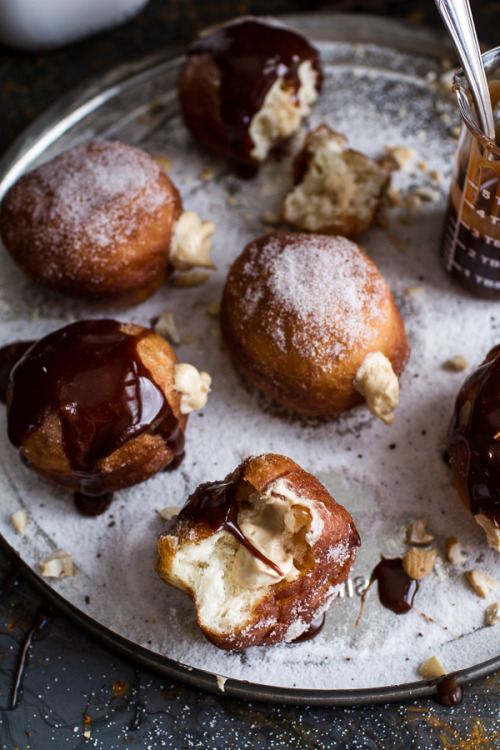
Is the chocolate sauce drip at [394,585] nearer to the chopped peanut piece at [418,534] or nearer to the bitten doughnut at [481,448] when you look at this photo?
the chopped peanut piece at [418,534]

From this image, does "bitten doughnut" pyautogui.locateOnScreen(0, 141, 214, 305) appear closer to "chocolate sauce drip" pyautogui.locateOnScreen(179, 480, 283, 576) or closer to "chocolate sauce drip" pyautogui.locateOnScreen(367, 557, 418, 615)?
"chocolate sauce drip" pyautogui.locateOnScreen(179, 480, 283, 576)

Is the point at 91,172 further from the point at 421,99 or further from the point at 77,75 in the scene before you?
the point at 421,99

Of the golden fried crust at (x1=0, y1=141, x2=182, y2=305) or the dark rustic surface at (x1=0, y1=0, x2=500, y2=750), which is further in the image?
the golden fried crust at (x1=0, y1=141, x2=182, y2=305)

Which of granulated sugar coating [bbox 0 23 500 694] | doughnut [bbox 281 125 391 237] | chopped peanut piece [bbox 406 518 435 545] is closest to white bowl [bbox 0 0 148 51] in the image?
granulated sugar coating [bbox 0 23 500 694]

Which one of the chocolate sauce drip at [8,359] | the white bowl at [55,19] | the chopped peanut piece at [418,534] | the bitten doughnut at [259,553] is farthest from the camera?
the white bowl at [55,19]

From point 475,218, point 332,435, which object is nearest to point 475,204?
→ point 475,218

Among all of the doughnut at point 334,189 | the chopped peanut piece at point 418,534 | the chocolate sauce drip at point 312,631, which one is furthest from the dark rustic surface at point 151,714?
the doughnut at point 334,189
